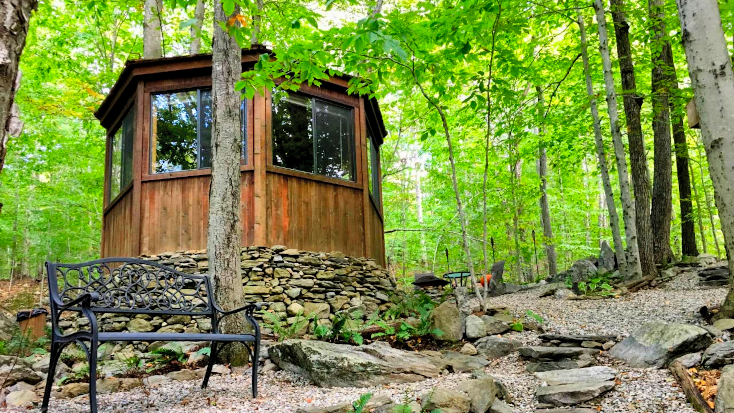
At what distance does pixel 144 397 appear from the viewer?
133 inches

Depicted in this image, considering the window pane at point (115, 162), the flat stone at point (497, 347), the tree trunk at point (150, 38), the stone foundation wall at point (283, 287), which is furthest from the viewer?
the tree trunk at point (150, 38)

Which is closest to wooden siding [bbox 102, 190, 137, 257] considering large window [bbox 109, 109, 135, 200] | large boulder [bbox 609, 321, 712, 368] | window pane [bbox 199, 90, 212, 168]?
large window [bbox 109, 109, 135, 200]

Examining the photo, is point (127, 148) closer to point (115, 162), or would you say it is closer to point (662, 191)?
point (115, 162)

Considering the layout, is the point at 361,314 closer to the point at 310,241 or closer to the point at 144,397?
the point at 310,241

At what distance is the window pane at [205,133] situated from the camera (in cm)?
715

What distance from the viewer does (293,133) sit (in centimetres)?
750

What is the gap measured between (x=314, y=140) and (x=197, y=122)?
5.86 ft

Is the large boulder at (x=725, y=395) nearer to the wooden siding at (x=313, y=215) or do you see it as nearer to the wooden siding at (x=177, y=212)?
the wooden siding at (x=313, y=215)

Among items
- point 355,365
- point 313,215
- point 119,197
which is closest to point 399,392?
point 355,365

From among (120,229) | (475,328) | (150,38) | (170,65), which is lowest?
(475,328)

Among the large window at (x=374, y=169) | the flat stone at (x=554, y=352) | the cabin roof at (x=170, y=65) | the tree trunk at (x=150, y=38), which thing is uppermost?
the tree trunk at (x=150, y=38)

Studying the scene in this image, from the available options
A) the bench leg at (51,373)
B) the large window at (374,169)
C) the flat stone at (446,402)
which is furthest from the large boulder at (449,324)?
the large window at (374,169)

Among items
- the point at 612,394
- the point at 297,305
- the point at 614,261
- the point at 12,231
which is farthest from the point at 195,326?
the point at 12,231

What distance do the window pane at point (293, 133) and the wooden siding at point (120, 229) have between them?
2436 mm
